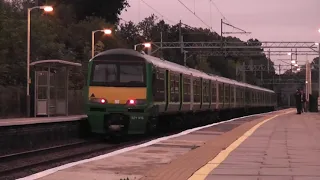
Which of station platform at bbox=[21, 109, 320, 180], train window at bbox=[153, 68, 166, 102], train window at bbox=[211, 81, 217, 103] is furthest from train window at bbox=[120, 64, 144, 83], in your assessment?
train window at bbox=[211, 81, 217, 103]

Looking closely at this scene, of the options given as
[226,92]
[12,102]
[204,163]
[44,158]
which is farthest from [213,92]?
[204,163]

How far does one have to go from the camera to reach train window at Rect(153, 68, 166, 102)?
67.5 ft

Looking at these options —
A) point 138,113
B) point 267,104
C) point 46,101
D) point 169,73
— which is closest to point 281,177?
point 138,113

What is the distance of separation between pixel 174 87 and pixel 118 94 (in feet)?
15.6

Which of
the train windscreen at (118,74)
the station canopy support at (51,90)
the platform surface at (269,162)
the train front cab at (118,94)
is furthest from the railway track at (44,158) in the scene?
the station canopy support at (51,90)

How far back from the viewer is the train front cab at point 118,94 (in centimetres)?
1961

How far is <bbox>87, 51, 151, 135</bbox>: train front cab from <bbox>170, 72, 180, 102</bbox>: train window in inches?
137

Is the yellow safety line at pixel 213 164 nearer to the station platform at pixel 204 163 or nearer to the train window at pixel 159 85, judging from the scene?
the station platform at pixel 204 163

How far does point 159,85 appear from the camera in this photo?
21219 millimetres

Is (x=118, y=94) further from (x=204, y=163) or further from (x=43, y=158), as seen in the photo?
(x=204, y=163)

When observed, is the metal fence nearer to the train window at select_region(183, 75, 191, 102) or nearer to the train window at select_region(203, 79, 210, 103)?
the train window at select_region(203, 79, 210, 103)

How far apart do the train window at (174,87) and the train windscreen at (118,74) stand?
3426mm

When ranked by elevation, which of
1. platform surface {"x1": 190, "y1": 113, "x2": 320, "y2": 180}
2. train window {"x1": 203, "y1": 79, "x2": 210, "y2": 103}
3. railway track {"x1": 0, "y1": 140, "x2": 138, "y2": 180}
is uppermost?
train window {"x1": 203, "y1": 79, "x2": 210, "y2": 103}

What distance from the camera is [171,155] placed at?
12.9 meters
